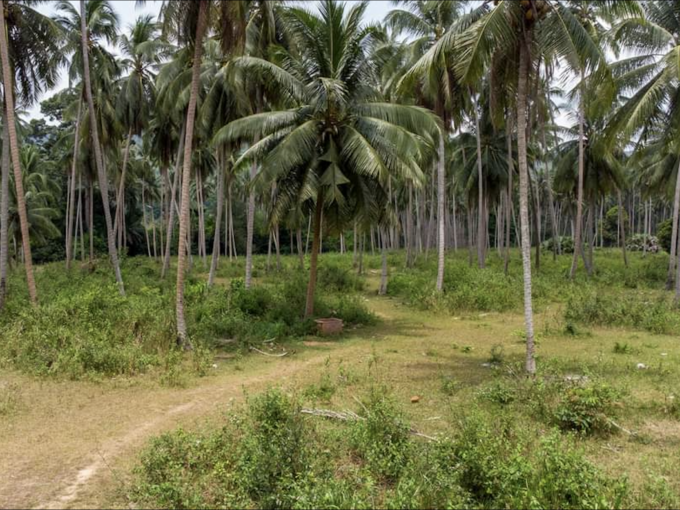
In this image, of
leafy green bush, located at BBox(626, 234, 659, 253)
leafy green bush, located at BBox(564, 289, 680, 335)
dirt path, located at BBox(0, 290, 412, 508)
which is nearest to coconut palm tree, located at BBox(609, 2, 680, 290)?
leafy green bush, located at BBox(564, 289, 680, 335)

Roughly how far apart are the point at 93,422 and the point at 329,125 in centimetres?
907

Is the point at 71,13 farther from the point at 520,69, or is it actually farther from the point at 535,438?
the point at 535,438

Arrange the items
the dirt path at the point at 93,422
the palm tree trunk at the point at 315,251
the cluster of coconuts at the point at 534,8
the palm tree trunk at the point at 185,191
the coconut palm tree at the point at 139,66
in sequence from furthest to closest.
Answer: the coconut palm tree at the point at 139,66 → the palm tree trunk at the point at 315,251 → the palm tree trunk at the point at 185,191 → the cluster of coconuts at the point at 534,8 → the dirt path at the point at 93,422

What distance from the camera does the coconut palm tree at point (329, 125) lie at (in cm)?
1271

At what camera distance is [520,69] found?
8531mm

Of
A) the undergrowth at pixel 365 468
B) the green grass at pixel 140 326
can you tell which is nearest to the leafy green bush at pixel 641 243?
the green grass at pixel 140 326

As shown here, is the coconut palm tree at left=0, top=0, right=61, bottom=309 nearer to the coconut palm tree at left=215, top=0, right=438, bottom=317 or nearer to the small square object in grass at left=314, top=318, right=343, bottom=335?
the coconut palm tree at left=215, top=0, right=438, bottom=317

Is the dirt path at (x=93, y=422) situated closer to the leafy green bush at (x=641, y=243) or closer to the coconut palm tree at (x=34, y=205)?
the coconut palm tree at (x=34, y=205)

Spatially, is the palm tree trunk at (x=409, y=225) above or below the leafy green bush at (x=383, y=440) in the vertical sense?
above

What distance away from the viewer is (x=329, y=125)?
43.9 ft

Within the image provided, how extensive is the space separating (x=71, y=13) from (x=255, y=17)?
8.05 meters

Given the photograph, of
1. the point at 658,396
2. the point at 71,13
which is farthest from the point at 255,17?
the point at 658,396

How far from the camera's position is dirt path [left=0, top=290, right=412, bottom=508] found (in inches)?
198

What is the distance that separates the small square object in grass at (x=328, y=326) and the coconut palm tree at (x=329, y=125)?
1533 millimetres
